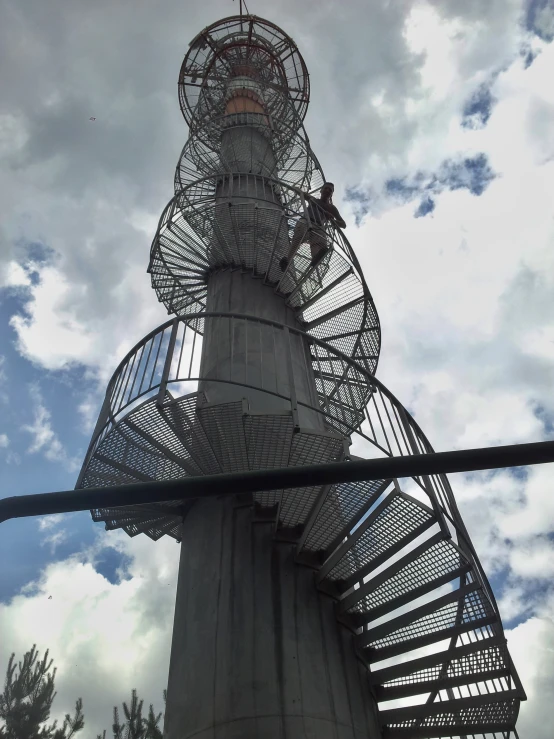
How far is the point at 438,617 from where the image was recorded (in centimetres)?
742

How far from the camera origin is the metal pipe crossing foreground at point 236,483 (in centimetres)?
322

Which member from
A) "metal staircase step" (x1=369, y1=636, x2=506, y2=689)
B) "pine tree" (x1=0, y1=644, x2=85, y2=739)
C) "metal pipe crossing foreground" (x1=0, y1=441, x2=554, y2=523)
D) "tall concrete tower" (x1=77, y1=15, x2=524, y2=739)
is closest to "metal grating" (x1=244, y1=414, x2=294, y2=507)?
"tall concrete tower" (x1=77, y1=15, x2=524, y2=739)

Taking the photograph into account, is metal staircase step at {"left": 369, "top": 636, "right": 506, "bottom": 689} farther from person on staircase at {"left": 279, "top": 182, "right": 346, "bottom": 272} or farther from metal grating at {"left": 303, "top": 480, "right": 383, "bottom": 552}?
person on staircase at {"left": 279, "top": 182, "right": 346, "bottom": 272}

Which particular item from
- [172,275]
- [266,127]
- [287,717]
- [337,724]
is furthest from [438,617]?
[266,127]

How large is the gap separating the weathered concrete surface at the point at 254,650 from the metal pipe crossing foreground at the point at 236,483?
395cm

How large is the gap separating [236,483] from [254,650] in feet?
13.4

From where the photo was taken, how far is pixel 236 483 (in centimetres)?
333

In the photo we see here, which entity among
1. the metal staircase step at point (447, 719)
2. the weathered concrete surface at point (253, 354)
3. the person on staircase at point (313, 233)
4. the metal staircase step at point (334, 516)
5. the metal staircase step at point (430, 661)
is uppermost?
the person on staircase at point (313, 233)

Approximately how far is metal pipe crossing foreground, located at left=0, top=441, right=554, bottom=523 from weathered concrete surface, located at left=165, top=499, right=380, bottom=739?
3954 millimetres

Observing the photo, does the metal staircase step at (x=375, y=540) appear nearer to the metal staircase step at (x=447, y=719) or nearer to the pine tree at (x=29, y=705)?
the metal staircase step at (x=447, y=719)

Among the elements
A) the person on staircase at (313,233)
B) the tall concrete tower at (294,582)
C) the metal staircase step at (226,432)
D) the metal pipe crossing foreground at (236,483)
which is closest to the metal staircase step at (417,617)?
the tall concrete tower at (294,582)

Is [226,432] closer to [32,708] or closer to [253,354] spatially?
[253,354]

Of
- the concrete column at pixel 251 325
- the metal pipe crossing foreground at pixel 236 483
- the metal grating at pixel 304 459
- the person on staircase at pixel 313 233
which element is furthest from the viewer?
the person on staircase at pixel 313 233

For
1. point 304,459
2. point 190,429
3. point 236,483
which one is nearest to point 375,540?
point 304,459
